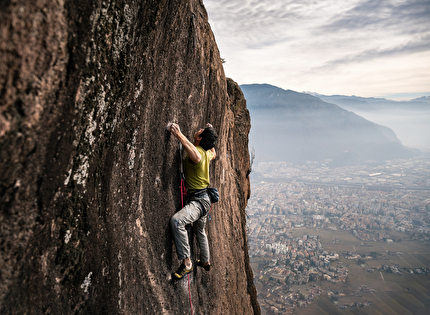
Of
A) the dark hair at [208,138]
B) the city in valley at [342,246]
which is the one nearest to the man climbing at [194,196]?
the dark hair at [208,138]

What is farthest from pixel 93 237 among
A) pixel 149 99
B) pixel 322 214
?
pixel 322 214

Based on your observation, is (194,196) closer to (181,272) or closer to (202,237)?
(202,237)

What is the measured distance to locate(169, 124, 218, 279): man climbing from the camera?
4.45 m

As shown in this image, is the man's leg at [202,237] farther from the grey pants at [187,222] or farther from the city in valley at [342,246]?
the city in valley at [342,246]

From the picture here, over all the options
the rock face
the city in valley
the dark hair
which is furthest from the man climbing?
the city in valley

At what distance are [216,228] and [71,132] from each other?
17.2 ft

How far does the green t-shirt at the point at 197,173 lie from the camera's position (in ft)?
15.5

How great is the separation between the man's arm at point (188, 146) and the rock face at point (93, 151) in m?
0.22

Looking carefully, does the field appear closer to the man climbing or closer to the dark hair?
the man climbing

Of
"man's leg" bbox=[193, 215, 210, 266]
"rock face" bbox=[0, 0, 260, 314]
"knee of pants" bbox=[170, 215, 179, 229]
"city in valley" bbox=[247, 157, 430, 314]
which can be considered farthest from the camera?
"city in valley" bbox=[247, 157, 430, 314]

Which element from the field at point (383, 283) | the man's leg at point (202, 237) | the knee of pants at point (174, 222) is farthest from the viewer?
the field at point (383, 283)

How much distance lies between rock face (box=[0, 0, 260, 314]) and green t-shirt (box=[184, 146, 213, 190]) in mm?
238

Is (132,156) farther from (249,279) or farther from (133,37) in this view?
(249,279)

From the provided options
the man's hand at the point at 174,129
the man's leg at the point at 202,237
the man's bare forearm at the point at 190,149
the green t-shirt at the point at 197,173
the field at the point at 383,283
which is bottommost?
the field at the point at 383,283
